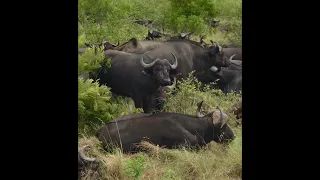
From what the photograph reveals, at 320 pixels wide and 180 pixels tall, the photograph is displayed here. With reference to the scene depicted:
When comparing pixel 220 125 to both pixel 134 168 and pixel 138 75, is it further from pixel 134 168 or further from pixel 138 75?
pixel 138 75

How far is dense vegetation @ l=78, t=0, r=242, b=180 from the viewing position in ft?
17.7

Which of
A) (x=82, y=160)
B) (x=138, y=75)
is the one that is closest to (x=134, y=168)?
(x=82, y=160)

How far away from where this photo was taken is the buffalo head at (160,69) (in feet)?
23.6

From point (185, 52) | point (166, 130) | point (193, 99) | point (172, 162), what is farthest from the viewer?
point (185, 52)

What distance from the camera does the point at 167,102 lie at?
6.75 meters

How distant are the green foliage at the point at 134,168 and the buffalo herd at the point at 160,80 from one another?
1.26 feet

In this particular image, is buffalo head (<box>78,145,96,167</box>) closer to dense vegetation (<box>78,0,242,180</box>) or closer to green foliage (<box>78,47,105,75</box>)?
dense vegetation (<box>78,0,242,180</box>)

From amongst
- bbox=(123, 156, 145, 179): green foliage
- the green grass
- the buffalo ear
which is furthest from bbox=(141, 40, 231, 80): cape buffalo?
bbox=(123, 156, 145, 179): green foliage

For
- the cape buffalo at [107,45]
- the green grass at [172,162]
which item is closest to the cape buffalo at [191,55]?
the cape buffalo at [107,45]

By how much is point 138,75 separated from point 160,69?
36cm

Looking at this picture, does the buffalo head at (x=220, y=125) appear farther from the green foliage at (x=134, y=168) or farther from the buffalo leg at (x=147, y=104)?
the green foliage at (x=134, y=168)

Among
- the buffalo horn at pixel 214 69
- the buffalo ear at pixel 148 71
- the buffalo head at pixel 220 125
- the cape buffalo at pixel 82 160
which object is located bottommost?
the cape buffalo at pixel 82 160
